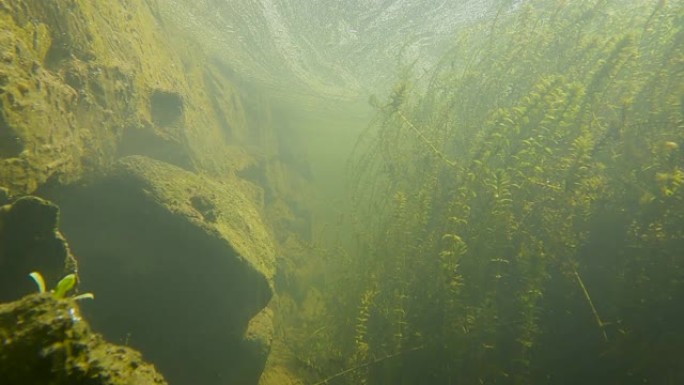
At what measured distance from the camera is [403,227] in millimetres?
5988

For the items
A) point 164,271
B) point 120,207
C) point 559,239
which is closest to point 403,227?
point 559,239

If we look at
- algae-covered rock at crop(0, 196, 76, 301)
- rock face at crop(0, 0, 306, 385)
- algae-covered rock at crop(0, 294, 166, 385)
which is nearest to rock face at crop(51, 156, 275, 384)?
rock face at crop(0, 0, 306, 385)

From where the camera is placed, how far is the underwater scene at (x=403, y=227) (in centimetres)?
423

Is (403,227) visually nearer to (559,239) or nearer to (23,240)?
(559,239)

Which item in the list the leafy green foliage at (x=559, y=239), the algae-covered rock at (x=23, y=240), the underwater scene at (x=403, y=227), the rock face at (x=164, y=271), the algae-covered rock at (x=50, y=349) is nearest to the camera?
the algae-covered rock at (x=50, y=349)

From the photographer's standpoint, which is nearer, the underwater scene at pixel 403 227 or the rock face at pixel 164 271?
the underwater scene at pixel 403 227

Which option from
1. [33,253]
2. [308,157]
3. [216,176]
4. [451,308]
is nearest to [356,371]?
[451,308]

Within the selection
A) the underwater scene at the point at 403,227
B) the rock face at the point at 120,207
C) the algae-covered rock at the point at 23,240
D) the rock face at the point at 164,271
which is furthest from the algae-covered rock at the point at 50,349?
the rock face at the point at 164,271

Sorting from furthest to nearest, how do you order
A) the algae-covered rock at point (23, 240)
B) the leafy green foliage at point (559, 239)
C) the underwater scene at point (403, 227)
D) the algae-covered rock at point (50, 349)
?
the leafy green foliage at point (559, 239), the underwater scene at point (403, 227), the algae-covered rock at point (23, 240), the algae-covered rock at point (50, 349)

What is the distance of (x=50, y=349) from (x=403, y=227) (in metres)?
4.69

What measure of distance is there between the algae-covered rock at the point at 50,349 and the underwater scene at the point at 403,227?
0.01 meters

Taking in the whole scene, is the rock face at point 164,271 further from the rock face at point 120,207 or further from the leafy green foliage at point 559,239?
the leafy green foliage at point 559,239

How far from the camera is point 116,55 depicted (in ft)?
22.9

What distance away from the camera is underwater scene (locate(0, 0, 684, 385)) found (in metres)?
4.23
